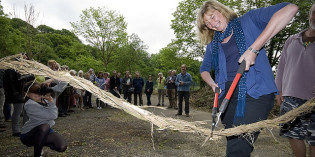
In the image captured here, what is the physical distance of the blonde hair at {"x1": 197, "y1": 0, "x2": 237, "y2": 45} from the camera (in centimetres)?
184

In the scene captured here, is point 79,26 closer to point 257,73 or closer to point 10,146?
point 10,146

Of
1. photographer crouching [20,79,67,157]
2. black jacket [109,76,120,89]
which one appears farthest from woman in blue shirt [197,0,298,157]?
black jacket [109,76,120,89]

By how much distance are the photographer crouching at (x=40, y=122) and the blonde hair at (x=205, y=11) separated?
241cm

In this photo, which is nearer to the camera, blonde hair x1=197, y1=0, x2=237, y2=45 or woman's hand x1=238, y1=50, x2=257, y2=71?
woman's hand x1=238, y1=50, x2=257, y2=71

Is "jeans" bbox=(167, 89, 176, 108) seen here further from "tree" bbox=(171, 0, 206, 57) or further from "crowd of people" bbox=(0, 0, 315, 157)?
"tree" bbox=(171, 0, 206, 57)

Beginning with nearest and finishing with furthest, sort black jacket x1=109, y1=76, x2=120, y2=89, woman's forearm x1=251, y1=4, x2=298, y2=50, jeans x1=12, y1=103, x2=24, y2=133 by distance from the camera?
woman's forearm x1=251, y1=4, x2=298, y2=50 < jeans x1=12, y1=103, x2=24, y2=133 < black jacket x1=109, y1=76, x2=120, y2=89

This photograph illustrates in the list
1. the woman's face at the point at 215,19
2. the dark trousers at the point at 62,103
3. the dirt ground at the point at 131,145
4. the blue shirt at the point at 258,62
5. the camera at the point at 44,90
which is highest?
→ the woman's face at the point at 215,19

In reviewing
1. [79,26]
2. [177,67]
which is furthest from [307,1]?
[79,26]

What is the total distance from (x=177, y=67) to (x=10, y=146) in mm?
21469

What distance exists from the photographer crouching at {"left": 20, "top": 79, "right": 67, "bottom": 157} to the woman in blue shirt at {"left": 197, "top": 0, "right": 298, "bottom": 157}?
101 inches

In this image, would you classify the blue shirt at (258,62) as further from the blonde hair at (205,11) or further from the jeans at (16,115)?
the jeans at (16,115)

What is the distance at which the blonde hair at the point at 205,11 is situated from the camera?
1.84 metres

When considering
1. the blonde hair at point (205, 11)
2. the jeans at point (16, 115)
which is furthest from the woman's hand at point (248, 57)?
the jeans at point (16, 115)

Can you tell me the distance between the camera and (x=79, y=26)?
2753 cm
